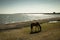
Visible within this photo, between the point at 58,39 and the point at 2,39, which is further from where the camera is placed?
the point at 2,39

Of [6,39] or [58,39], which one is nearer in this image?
[58,39]

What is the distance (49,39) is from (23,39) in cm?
220

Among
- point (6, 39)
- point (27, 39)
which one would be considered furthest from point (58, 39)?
point (6, 39)

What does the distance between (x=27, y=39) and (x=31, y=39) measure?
0.34 metres

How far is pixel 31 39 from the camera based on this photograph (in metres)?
11.4

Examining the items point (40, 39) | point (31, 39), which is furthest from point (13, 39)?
point (40, 39)

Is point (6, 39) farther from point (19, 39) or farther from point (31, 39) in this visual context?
point (31, 39)

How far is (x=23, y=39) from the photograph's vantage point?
11.4 metres

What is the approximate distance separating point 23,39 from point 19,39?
1.13ft

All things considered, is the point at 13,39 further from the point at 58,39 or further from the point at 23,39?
the point at 58,39

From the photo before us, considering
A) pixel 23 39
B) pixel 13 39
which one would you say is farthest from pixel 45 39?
pixel 13 39

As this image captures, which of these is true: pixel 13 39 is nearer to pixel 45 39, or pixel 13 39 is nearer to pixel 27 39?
pixel 27 39

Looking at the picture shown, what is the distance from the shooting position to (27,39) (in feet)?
37.3

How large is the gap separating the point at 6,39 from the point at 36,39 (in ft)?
8.70
